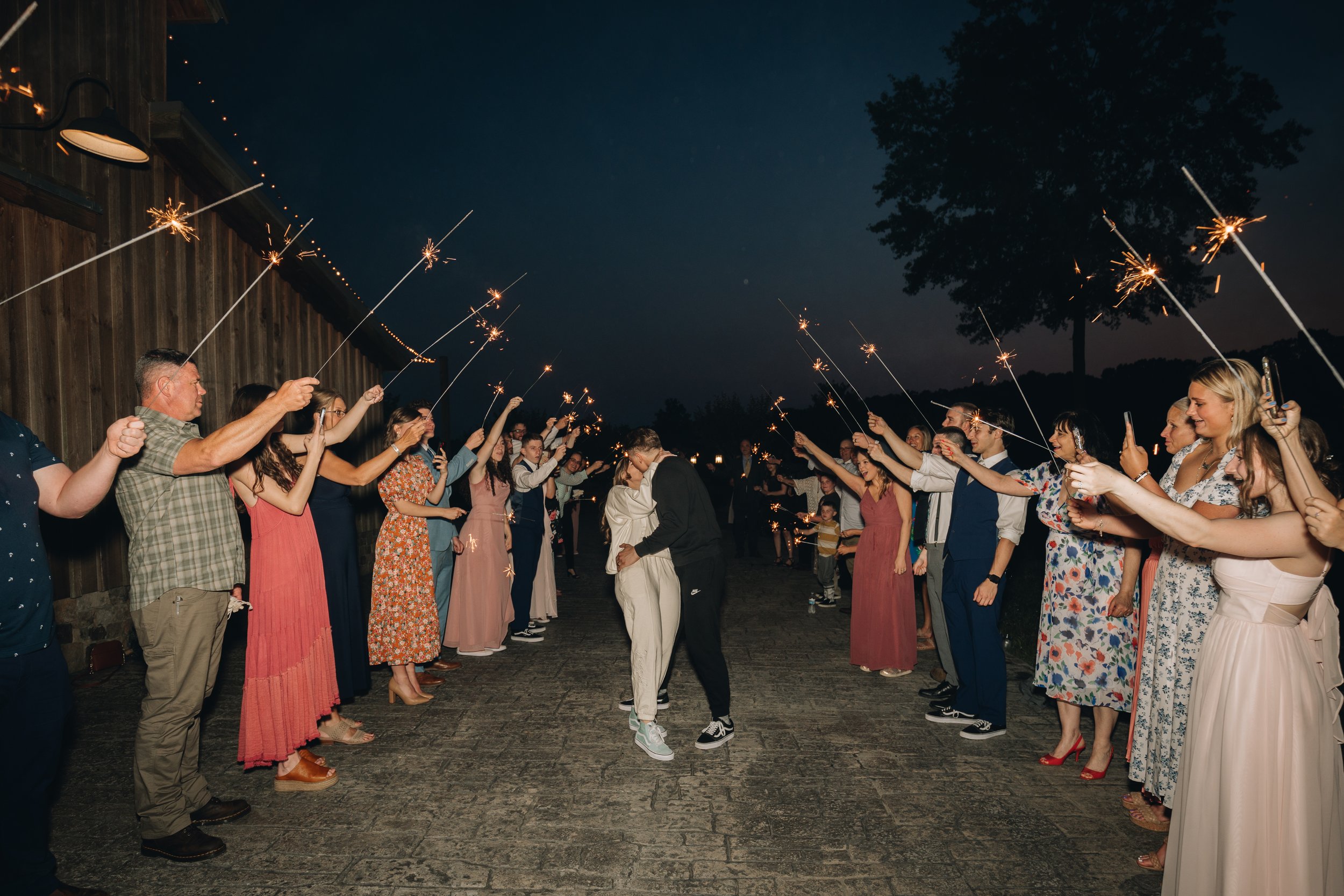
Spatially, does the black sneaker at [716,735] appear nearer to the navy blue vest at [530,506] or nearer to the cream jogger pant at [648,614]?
the cream jogger pant at [648,614]

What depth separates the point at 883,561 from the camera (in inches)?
248

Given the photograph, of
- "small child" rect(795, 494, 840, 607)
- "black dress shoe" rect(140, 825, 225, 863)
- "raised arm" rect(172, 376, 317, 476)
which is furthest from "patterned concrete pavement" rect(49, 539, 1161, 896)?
"small child" rect(795, 494, 840, 607)

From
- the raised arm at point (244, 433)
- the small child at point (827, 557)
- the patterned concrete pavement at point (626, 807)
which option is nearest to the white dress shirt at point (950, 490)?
the patterned concrete pavement at point (626, 807)

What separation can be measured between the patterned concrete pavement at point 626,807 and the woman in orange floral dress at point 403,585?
0.38m

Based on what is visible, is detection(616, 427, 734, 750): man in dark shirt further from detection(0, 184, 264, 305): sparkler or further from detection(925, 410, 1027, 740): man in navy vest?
detection(0, 184, 264, 305): sparkler

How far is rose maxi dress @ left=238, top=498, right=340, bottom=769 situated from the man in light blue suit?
189 centimetres

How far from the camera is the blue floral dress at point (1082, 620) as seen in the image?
418cm

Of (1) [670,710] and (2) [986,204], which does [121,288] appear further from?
(2) [986,204]

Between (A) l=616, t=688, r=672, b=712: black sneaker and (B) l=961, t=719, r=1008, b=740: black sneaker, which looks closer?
(B) l=961, t=719, r=1008, b=740: black sneaker

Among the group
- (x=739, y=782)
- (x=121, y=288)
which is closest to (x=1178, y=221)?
(x=739, y=782)

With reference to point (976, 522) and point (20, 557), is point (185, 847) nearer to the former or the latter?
point (20, 557)

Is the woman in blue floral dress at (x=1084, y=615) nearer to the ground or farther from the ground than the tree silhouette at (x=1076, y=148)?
nearer to the ground

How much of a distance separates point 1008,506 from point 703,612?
2251 mm

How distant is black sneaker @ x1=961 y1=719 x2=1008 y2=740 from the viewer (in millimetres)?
4801
